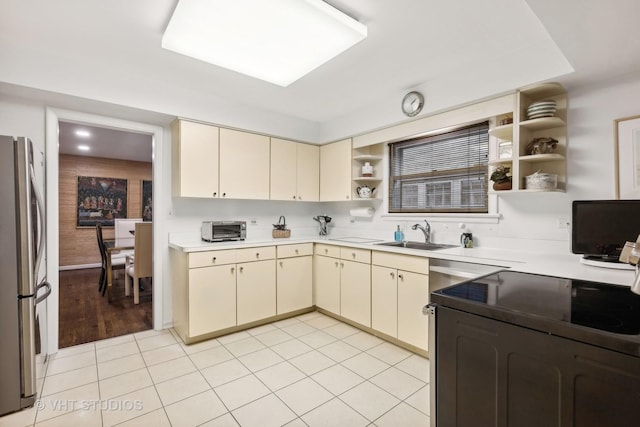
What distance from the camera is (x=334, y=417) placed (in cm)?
188

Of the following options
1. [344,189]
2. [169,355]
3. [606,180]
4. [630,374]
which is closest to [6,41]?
[169,355]

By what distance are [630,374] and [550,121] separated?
1933 mm

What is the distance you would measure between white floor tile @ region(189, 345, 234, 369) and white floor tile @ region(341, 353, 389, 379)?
1.05m

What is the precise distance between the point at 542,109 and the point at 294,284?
2875 mm

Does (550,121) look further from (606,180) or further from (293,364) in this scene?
(293,364)

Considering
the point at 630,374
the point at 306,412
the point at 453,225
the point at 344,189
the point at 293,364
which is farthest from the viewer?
the point at 344,189

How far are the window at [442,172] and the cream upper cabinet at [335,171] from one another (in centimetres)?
53

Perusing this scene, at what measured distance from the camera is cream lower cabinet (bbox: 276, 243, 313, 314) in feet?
11.4

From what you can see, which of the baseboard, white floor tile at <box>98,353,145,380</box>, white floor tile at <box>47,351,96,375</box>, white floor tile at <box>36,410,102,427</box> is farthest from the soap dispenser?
the baseboard

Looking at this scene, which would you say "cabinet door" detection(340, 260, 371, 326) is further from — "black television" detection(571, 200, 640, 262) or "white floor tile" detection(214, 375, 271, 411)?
"black television" detection(571, 200, 640, 262)

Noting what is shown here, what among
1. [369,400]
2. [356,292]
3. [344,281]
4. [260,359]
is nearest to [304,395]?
[369,400]

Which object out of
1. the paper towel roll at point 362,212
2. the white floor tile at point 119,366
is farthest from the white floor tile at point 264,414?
the paper towel roll at point 362,212

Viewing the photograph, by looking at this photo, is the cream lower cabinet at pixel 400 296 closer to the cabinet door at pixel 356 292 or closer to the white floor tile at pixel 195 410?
the cabinet door at pixel 356 292

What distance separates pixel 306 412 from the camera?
192cm
